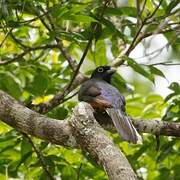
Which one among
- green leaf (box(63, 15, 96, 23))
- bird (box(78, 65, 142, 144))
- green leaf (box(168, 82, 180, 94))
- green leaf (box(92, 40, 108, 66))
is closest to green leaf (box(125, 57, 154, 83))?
green leaf (box(168, 82, 180, 94))

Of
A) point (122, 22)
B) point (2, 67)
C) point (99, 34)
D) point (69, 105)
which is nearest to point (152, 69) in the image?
point (99, 34)

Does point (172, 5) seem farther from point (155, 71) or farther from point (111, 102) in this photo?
point (111, 102)

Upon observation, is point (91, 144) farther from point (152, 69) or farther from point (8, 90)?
point (8, 90)

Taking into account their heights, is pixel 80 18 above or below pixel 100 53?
above

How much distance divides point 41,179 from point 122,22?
5.75 ft

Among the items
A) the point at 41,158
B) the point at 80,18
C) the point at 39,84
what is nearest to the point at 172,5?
the point at 80,18

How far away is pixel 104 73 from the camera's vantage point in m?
4.86

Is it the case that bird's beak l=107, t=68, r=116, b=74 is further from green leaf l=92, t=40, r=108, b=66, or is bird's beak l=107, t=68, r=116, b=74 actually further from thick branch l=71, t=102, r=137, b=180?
thick branch l=71, t=102, r=137, b=180

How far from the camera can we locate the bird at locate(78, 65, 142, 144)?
12.0 feet

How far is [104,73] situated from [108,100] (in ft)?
1.69

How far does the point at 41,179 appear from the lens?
159 inches

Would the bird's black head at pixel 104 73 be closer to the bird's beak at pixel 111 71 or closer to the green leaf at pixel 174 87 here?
the bird's beak at pixel 111 71

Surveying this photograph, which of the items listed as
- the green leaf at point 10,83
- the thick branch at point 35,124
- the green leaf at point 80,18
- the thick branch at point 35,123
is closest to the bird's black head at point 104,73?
the green leaf at point 10,83

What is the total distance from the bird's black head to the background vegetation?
0.11m
